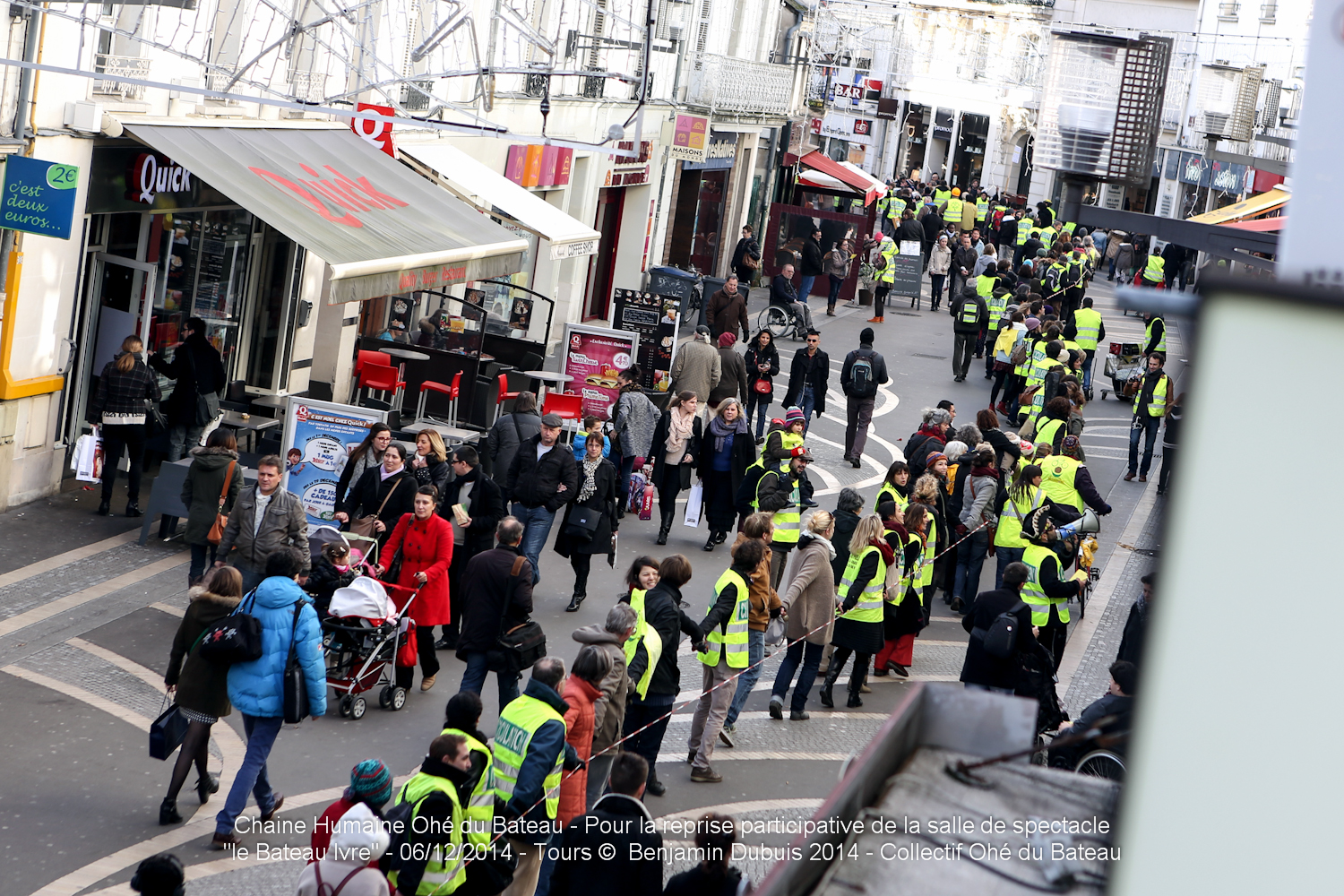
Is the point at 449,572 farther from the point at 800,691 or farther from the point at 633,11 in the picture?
the point at 633,11

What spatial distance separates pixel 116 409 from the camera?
42.2 feet

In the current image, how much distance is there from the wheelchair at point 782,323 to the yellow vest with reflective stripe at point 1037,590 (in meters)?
16.8

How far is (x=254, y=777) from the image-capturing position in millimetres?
7695

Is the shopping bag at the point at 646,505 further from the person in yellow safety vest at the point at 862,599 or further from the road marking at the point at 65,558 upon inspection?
the road marking at the point at 65,558

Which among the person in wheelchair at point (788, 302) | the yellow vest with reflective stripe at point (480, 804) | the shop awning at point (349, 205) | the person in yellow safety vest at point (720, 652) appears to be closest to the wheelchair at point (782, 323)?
the person in wheelchair at point (788, 302)

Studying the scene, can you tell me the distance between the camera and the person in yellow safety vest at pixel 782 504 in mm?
12500

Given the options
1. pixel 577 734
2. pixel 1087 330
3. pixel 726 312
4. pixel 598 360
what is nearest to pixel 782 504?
pixel 577 734

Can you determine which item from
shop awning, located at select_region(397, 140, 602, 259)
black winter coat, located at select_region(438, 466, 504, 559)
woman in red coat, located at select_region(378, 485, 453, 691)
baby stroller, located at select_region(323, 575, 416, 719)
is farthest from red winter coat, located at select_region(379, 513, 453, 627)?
shop awning, located at select_region(397, 140, 602, 259)

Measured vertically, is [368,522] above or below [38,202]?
below

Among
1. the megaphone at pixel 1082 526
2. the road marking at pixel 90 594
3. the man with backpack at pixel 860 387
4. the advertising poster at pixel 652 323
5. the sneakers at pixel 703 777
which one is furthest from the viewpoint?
the advertising poster at pixel 652 323

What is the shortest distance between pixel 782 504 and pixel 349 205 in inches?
243

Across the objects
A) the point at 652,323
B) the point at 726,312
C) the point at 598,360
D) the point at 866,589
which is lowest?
the point at 866,589

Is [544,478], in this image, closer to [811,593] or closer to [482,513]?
[482,513]

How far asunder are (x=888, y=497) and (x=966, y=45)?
215 ft
